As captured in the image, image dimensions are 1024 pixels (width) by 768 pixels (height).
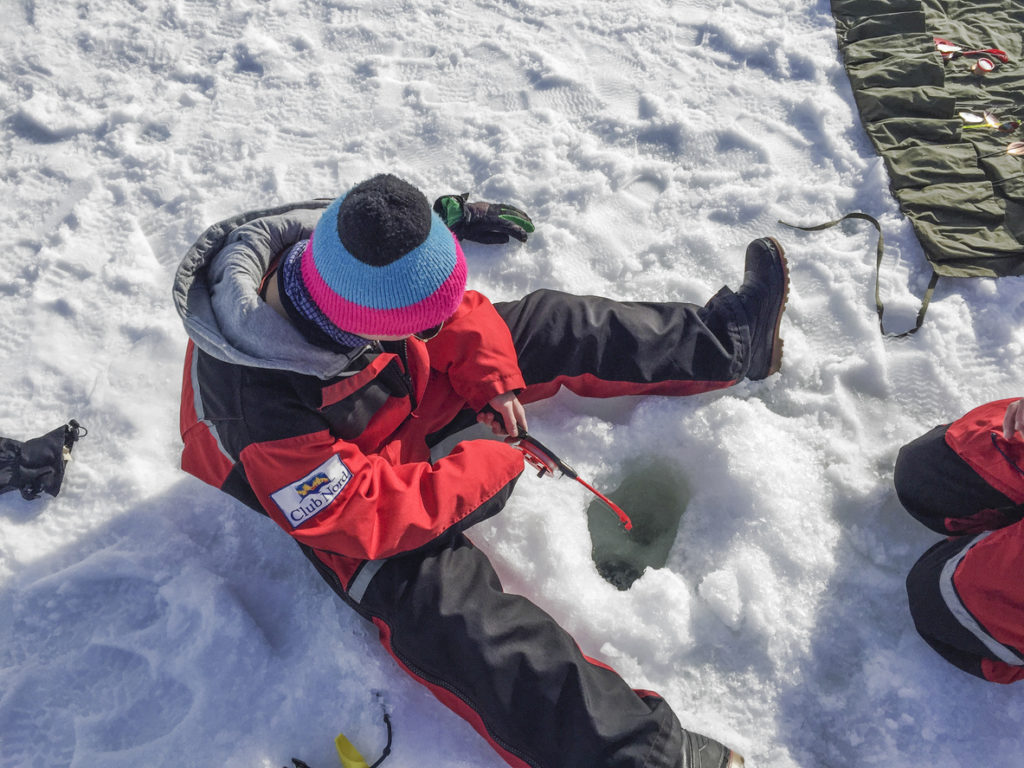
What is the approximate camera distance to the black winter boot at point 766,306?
183 cm

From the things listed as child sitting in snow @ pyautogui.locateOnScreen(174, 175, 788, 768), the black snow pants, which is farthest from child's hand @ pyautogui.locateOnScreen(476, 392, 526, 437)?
the black snow pants

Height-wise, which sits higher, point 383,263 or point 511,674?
point 383,263

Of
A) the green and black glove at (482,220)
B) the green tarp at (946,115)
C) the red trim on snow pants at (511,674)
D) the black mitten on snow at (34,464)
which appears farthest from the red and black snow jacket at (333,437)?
the green tarp at (946,115)

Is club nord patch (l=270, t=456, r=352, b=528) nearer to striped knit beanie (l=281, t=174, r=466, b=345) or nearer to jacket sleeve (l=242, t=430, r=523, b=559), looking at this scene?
jacket sleeve (l=242, t=430, r=523, b=559)

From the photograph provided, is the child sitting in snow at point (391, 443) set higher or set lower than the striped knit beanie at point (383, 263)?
lower

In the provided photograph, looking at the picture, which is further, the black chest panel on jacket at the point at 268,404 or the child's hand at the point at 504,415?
the child's hand at the point at 504,415

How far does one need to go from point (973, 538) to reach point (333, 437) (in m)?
1.42

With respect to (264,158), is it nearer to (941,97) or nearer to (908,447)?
(908,447)

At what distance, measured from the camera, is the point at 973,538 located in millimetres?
1485

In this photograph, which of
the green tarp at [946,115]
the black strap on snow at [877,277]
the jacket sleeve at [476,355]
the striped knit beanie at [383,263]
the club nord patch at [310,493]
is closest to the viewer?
the striped knit beanie at [383,263]

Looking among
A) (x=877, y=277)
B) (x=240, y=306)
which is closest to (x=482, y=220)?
(x=240, y=306)

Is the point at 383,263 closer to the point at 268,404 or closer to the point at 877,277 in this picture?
the point at 268,404

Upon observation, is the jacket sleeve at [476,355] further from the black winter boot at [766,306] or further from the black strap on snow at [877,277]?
the black strap on snow at [877,277]

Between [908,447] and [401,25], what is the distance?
7.63 ft
